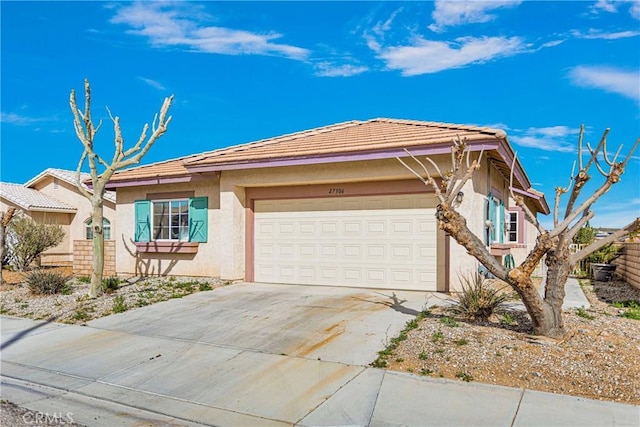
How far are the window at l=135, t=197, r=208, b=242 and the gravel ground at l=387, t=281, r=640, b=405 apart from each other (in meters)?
8.37

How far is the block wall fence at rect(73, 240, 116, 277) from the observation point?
1593cm

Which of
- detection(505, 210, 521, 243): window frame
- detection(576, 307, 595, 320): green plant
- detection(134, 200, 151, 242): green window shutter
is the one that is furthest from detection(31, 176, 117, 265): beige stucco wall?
detection(576, 307, 595, 320): green plant

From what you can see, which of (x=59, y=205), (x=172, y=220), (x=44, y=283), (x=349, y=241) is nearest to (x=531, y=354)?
(x=349, y=241)

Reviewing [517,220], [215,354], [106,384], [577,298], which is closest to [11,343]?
[106,384]

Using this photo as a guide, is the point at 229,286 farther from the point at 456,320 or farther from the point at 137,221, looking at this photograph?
the point at 456,320

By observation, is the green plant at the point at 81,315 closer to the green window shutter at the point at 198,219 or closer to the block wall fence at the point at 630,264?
the green window shutter at the point at 198,219

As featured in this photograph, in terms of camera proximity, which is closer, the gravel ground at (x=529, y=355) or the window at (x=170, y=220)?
the gravel ground at (x=529, y=355)

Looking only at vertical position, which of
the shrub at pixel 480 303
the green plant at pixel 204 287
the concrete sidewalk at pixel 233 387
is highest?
the shrub at pixel 480 303

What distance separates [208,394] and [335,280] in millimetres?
6834

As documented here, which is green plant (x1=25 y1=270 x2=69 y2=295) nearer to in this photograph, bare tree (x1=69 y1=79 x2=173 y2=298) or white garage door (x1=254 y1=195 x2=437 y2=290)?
bare tree (x1=69 y1=79 x2=173 y2=298)

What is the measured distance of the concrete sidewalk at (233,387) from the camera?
4.82m

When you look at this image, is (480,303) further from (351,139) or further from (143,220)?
(143,220)

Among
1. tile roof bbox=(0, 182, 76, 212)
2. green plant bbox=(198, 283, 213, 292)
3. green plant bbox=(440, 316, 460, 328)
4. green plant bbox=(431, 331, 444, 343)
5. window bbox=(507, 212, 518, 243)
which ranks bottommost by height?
green plant bbox=(431, 331, 444, 343)

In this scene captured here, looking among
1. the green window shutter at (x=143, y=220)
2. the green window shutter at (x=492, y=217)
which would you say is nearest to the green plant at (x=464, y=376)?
the green window shutter at (x=492, y=217)
